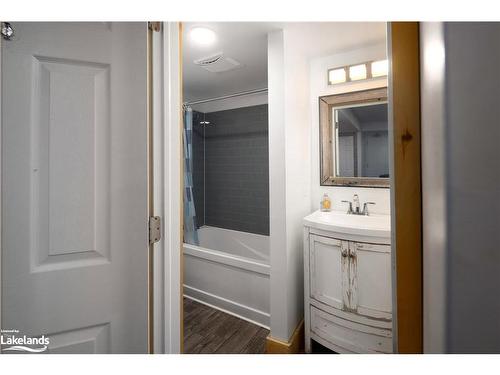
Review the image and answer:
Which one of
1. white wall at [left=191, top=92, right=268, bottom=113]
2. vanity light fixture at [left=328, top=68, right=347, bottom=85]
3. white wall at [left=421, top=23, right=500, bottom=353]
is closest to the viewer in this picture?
white wall at [left=421, top=23, right=500, bottom=353]

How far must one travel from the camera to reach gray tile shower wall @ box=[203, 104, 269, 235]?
2.95 metres

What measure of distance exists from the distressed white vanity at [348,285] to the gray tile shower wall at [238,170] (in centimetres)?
129

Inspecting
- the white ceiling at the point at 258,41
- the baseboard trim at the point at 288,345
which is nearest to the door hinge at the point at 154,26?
the white ceiling at the point at 258,41

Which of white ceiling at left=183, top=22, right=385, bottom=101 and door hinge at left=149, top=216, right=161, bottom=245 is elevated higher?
white ceiling at left=183, top=22, right=385, bottom=101

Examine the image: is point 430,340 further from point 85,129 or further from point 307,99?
point 307,99

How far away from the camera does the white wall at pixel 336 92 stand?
1822 mm

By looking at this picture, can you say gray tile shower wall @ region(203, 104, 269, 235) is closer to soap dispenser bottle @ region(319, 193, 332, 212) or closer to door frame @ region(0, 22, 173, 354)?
soap dispenser bottle @ region(319, 193, 332, 212)

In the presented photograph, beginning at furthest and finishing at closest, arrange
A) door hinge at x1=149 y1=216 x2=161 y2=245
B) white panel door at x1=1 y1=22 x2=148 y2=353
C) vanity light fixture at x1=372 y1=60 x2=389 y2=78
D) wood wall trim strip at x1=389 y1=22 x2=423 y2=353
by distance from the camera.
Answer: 1. vanity light fixture at x1=372 y1=60 x2=389 y2=78
2. door hinge at x1=149 y1=216 x2=161 y2=245
3. white panel door at x1=1 y1=22 x2=148 y2=353
4. wood wall trim strip at x1=389 y1=22 x2=423 y2=353

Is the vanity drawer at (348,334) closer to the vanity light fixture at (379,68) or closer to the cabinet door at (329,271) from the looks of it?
the cabinet door at (329,271)

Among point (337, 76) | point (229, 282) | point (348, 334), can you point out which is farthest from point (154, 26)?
point (229, 282)

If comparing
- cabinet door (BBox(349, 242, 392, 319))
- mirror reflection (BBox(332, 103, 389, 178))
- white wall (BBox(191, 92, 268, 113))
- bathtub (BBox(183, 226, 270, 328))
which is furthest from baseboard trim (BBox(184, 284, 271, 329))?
white wall (BBox(191, 92, 268, 113))

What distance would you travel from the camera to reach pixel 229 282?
7.29 ft

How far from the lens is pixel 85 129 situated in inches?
31.6

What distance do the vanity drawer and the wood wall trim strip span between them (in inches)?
50.3
